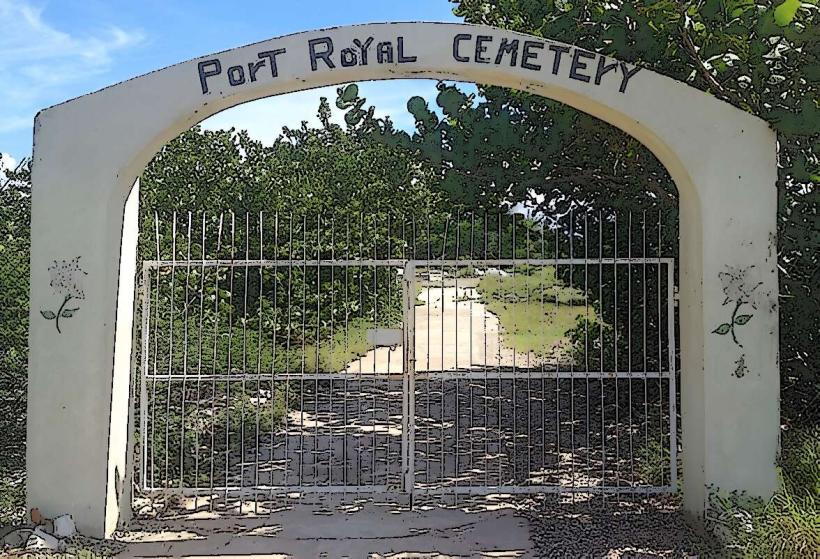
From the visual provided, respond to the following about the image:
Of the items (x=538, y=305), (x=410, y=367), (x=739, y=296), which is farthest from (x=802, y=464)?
(x=538, y=305)

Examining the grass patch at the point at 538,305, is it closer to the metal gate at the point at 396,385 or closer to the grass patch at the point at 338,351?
the metal gate at the point at 396,385

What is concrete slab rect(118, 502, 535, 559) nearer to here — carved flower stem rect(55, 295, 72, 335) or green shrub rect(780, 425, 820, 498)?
carved flower stem rect(55, 295, 72, 335)

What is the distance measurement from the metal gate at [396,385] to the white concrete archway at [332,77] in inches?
26.6

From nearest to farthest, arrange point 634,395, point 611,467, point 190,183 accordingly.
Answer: point 611,467
point 634,395
point 190,183

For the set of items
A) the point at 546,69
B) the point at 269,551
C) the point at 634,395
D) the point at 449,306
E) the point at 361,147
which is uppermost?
the point at 361,147

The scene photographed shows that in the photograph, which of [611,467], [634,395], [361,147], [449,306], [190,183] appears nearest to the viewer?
[611,467]

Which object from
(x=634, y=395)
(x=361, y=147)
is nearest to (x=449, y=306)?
(x=361, y=147)

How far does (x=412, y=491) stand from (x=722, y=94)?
386cm

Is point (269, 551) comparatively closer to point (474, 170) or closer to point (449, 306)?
point (474, 170)

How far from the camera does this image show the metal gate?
6395 millimetres

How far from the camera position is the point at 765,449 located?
561cm

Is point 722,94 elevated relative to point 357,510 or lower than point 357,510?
elevated

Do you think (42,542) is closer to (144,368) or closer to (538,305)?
(144,368)

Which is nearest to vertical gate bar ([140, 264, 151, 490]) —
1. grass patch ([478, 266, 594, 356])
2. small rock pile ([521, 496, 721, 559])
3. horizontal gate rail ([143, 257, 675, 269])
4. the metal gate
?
the metal gate
